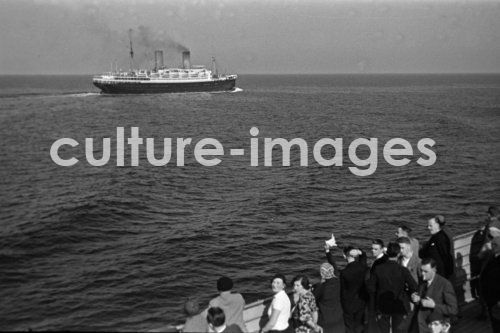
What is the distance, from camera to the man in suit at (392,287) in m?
6.98

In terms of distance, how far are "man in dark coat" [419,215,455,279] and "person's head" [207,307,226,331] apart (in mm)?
3821

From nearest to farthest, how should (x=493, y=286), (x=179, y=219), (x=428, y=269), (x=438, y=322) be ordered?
1. (x=438, y=322)
2. (x=428, y=269)
3. (x=493, y=286)
4. (x=179, y=219)

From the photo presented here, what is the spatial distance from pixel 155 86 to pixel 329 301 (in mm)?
116949

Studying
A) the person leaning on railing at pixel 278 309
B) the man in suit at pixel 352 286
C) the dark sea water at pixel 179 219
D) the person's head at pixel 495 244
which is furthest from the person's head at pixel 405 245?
the dark sea water at pixel 179 219

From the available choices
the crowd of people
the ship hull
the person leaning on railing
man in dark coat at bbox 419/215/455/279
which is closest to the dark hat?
the crowd of people

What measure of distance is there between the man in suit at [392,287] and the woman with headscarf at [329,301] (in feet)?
1.63

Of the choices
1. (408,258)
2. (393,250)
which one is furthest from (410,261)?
(393,250)

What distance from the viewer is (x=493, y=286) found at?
22.8ft

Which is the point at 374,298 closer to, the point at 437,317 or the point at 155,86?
the point at 437,317

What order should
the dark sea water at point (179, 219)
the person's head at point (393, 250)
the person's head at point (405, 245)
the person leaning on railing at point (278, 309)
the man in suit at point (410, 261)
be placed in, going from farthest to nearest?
the dark sea water at point (179, 219), the person's head at point (405, 245), the man in suit at point (410, 261), the person's head at point (393, 250), the person leaning on railing at point (278, 309)

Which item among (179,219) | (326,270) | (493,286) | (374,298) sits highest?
(326,270)

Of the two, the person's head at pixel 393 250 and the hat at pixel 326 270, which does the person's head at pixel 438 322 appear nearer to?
the person's head at pixel 393 250

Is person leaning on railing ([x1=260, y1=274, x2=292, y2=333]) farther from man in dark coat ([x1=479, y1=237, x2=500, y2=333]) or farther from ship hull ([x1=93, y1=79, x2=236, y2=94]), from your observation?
ship hull ([x1=93, y1=79, x2=236, y2=94])

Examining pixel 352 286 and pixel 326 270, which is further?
pixel 352 286
